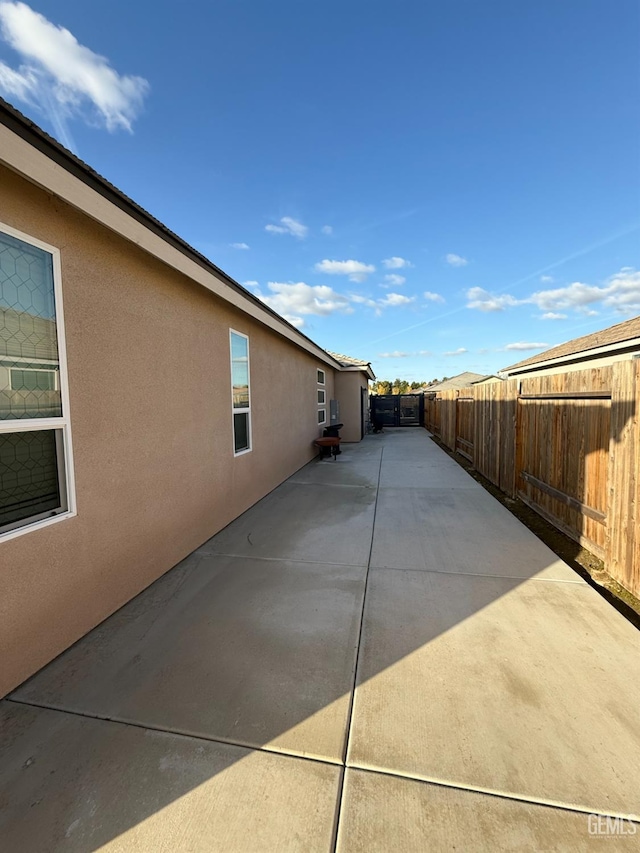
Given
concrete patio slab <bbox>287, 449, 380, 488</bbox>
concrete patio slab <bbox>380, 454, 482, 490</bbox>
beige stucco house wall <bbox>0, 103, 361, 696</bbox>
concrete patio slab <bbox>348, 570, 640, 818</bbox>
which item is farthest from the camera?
concrete patio slab <bbox>287, 449, 380, 488</bbox>

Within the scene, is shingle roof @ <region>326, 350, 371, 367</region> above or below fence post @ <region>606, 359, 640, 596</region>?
above

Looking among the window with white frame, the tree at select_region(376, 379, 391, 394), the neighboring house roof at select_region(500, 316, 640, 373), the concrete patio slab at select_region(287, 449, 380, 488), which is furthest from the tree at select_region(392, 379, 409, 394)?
the window with white frame

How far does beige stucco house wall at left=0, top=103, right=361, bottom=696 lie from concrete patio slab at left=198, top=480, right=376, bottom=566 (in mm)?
380

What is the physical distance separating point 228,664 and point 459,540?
3.15 metres

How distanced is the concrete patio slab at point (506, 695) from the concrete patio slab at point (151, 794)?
37 cm

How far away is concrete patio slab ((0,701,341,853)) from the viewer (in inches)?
54.9

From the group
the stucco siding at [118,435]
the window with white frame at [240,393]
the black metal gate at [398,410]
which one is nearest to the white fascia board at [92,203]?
the stucco siding at [118,435]

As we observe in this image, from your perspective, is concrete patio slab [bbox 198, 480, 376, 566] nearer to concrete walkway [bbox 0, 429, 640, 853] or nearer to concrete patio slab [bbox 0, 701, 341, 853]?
concrete walkway [bbox 0, 429, 640, 853]

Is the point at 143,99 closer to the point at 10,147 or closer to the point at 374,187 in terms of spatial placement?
the point at 10,147

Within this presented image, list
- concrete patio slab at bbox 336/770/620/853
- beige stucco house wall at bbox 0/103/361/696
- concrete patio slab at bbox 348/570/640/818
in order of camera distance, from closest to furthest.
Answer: concrete patio slab at bbox 336/770/620/853 < concrete patio slab at bbox 348/570/640/818 < beige stucco house wall at bbox 0/103/361/696

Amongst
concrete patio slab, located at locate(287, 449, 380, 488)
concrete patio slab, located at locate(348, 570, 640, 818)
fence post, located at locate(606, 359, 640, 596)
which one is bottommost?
concrete patio slab, located at locate(348, 570, 640, 818)

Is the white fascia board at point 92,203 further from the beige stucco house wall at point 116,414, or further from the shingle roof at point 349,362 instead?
the shingle roof at point 349,362

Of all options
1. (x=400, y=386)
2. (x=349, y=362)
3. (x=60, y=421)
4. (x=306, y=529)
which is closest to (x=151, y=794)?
(x=60, y=421)

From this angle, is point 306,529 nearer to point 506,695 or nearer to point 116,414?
point 116,414
